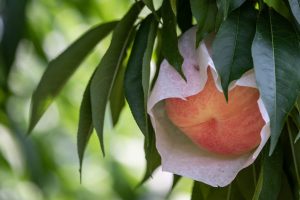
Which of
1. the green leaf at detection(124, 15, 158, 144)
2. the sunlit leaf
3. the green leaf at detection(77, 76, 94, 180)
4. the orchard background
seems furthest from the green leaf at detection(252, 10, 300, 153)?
the sunlit leaf

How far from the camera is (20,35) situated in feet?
3.03

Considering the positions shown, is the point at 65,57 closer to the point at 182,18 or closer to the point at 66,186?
the point at 182,18

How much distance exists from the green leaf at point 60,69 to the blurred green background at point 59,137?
1.04 ft

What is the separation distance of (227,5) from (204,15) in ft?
0.13

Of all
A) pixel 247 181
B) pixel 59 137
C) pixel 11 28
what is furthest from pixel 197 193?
pixel 59 137

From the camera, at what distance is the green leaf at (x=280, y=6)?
724 millimetres

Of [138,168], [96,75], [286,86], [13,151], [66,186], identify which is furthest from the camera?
[138,168]

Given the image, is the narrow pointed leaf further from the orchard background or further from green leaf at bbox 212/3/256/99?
green leaf at bbox 212/3/256/99

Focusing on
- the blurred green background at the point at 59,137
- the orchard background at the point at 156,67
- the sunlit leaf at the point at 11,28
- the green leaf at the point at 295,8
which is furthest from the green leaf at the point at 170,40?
the blurred green background at the point at 59,137

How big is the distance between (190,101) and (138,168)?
4.05ft

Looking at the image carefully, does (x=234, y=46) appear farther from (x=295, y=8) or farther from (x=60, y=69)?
(x=60, y=69)

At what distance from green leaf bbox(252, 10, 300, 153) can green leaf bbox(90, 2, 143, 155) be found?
6.7 inches

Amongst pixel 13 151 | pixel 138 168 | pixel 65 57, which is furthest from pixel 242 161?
pixel 138 168

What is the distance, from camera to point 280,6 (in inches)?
29.1
